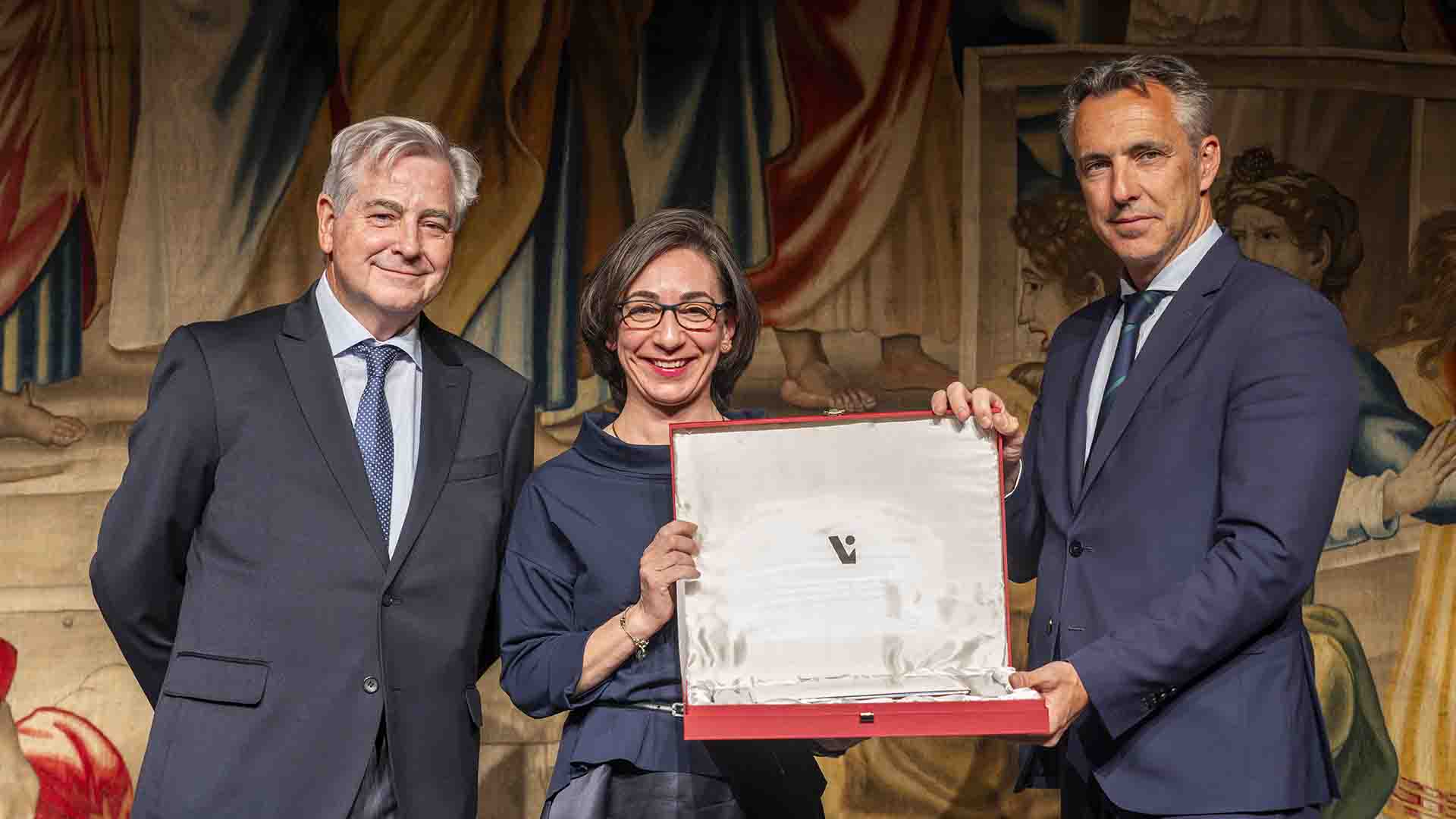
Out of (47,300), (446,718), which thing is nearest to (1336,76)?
(446,718)

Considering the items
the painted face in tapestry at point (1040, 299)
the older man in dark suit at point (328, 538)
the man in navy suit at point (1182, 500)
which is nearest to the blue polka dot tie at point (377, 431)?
the older man in dark suit at point (328, 538)

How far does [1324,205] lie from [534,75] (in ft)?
10.4

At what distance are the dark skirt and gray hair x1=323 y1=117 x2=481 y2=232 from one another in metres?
1.20

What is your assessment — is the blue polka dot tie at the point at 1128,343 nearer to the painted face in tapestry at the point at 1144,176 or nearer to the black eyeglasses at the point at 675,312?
the painted face in tapestry at the point at 1144,176

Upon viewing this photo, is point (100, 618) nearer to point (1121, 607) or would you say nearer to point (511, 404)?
point (511, 404)

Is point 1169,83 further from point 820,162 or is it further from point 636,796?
point 820,162

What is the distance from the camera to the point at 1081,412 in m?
2.59

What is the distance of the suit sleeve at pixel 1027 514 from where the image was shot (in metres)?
2.75

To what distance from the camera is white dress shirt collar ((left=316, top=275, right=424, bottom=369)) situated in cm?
275

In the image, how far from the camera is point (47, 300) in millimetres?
5211

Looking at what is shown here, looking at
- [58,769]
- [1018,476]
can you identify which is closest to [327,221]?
[1018,476]

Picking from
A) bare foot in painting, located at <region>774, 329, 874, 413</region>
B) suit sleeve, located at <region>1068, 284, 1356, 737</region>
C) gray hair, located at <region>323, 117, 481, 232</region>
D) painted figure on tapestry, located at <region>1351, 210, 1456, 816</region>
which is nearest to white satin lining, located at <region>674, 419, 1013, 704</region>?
suit sleeve, located at <region>1068, 284, 1356, 737</region>

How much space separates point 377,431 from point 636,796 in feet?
2.97

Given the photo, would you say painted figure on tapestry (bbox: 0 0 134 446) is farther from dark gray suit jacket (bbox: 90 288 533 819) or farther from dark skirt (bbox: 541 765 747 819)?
dark skirt (bbox: 541 765 747 819)
